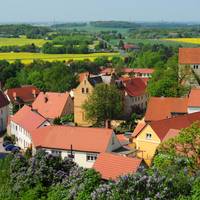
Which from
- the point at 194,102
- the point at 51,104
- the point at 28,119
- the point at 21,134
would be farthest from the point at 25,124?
the point at 194,102

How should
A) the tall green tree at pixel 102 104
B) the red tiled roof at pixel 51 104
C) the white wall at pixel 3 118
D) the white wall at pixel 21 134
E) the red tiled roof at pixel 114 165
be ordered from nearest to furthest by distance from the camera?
the red tiled roof at pixel 114 165 → the white wall at pixel 21 134 → the tall green tree at pixel 102 104 → the red tiled roof at pixel 51 104 → the white wall at pixel 3 118

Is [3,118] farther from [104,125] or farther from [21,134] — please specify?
[104,125]

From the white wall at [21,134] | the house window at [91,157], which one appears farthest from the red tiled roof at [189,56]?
the house window at [91,157]

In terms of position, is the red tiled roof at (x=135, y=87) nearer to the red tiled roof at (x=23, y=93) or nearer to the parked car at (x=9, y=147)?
the red tiled roof at (x=23, y=93)

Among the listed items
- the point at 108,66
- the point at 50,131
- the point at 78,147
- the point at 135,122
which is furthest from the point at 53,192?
the point at 108,66

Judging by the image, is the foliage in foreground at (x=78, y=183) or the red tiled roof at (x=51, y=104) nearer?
the foliage in foreground at (x=78, y=183)

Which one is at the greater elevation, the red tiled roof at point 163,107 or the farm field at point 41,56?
the red tiled roof at point 163,107

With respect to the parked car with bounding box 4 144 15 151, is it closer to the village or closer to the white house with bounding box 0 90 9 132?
the village
